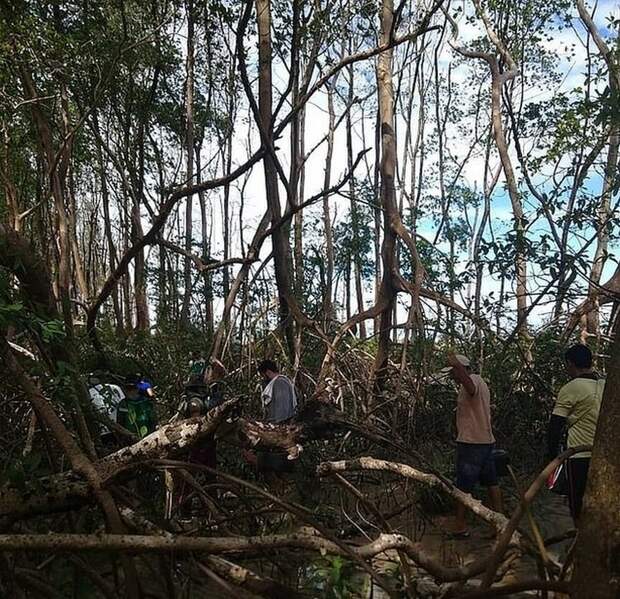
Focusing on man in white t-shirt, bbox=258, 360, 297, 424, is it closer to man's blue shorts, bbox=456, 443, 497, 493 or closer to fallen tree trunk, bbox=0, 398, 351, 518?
man's blue shorts, bbox=456, 443, 497, 493

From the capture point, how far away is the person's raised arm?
14.0 ft

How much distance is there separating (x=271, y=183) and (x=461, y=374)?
9.26 ft

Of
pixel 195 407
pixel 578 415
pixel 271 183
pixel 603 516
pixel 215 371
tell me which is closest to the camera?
pixel 603 516

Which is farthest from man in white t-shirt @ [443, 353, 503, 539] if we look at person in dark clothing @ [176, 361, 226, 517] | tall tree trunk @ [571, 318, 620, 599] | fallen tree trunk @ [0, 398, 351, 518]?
tall tree trunk @ [571, 318, 620, 599]

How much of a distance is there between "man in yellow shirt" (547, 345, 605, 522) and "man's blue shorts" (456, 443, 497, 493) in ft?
2.60

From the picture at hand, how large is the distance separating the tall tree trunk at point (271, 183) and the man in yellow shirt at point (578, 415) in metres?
3.09

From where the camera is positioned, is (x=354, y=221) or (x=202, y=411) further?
(x=354, y=221)

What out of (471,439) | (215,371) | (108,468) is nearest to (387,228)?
(215,371)

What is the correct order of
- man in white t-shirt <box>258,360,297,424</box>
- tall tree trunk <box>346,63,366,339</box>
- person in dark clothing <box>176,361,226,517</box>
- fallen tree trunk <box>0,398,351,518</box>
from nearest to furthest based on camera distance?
fallen tree trunk <box>0,398,351,518</box>
person in dark clothing <box>176,361,226,517</box>
man in white t-shirt <box>258,360,297,424</box>
tall tree trunk <box>346,63,366,339</box>

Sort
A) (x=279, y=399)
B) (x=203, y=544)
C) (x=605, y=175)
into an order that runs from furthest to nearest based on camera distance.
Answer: (x=605, y=175) < (x=279, y=399) < (x=203, y=544)

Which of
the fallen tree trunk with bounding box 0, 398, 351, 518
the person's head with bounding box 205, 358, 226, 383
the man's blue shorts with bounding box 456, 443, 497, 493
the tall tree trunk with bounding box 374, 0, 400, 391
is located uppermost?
the tall tree trunk with bounding box 374, 0, 400, 391

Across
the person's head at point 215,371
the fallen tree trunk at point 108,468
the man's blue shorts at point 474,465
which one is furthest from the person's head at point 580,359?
the person's head at point 215,371

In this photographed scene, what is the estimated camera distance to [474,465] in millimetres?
4324

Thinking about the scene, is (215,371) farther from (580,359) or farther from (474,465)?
(580,359)
